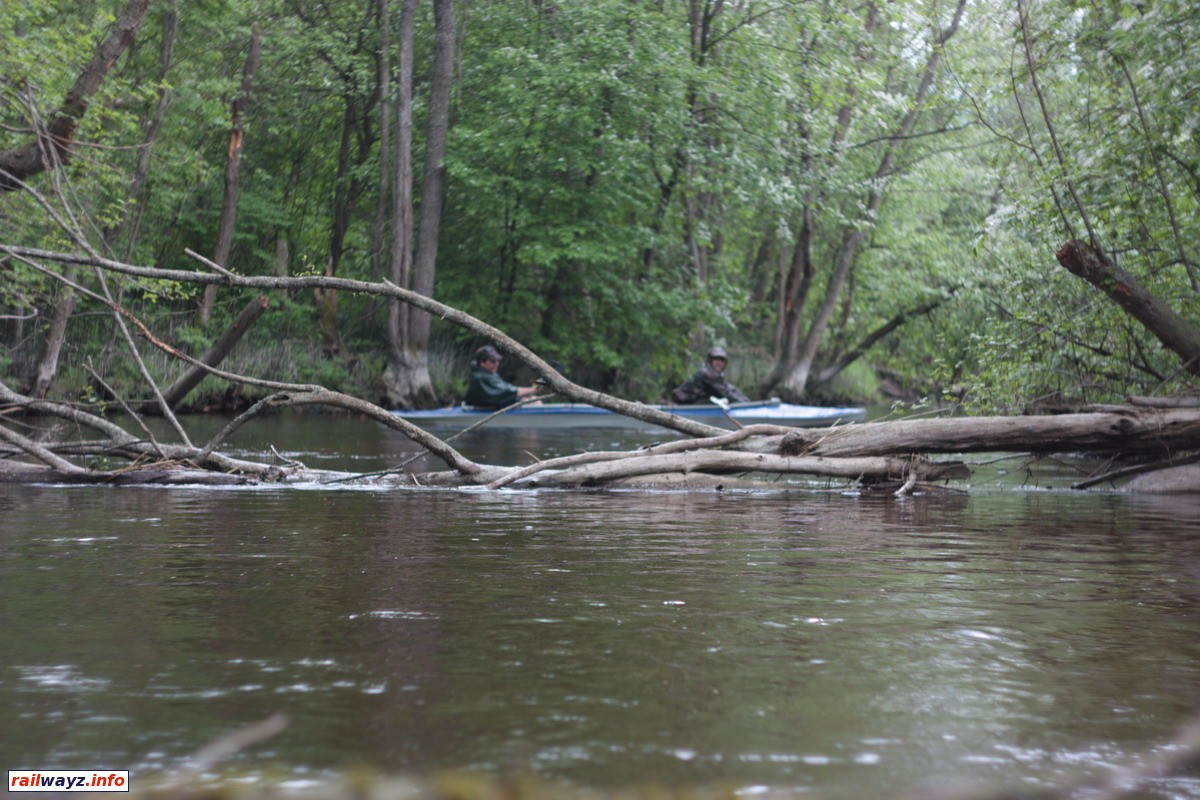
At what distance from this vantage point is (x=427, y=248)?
79.9 ft

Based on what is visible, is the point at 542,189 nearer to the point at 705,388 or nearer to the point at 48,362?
the point at 705,388

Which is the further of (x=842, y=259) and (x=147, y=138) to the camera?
(x=842, y=259)

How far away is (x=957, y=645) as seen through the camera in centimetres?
399

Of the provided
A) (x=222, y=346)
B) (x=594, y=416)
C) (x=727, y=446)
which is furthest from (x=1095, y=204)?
(x=594, y=416)

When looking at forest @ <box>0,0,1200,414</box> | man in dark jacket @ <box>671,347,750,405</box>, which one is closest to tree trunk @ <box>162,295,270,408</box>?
forest @ <box>0,0,1200,414</box>

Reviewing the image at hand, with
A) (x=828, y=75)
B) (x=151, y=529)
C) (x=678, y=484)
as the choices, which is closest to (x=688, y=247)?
(x=828, y=75)

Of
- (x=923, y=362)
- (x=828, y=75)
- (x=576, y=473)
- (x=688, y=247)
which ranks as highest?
(x=828, y=75)

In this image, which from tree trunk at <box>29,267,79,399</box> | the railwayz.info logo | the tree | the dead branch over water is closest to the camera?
the railwayz.info logo

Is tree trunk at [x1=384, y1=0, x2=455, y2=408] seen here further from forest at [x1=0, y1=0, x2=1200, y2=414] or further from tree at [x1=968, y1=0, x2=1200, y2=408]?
tree at [x1=968, y1=0, x2=1200, y2=408]

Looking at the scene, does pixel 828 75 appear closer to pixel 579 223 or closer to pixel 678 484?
pixel 579 223

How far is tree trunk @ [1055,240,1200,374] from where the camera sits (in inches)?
369

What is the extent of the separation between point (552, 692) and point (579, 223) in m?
23.2

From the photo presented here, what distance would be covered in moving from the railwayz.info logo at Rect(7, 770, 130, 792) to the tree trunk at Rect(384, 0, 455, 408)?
2129cm

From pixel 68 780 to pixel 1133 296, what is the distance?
28.9 feet
